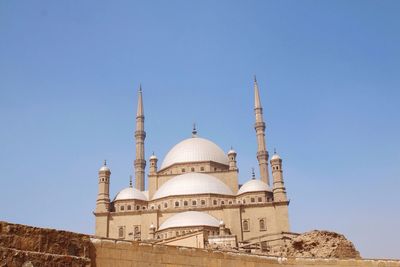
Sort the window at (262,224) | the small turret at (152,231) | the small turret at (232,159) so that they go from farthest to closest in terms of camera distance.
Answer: the small turret at (232,159) < the window at (262,224) < the small turret at (152,231)

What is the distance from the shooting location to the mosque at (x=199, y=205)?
1168 inches

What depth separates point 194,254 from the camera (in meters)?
6.25

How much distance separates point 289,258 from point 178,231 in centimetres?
2162

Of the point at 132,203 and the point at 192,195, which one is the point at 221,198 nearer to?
the point at 192,195

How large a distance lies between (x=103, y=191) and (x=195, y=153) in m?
8.09

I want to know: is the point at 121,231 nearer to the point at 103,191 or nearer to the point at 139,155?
the point at 103,191

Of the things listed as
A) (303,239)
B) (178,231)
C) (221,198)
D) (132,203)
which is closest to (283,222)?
(221,198)

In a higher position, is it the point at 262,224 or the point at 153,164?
the point at 153,164

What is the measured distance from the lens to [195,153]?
124 ft

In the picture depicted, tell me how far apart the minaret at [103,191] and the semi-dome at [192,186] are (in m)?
3.40

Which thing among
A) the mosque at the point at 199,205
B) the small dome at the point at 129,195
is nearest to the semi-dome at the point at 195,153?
the mosque at the point at 199,205

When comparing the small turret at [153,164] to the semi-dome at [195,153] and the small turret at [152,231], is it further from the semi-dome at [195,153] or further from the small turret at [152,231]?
the small turret at [152,231]

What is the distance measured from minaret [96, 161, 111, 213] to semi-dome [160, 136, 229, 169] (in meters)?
5.57

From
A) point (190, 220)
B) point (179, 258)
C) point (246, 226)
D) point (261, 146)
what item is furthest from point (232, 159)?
point (179, 258)
